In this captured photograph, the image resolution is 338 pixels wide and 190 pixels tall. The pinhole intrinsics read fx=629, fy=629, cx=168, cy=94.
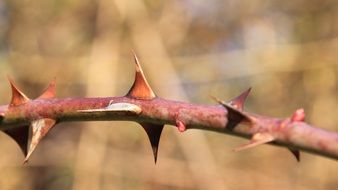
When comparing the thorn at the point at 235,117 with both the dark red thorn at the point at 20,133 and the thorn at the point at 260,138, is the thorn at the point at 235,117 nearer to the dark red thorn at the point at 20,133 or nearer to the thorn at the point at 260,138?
the thorn at the point at 260,138

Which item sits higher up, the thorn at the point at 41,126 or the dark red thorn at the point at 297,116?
the dark red thorn at the point at 297,116

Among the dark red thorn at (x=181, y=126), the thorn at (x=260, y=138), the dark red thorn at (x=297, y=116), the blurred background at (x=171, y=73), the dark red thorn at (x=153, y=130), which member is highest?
the dark red thorn at (x=297, y=116)

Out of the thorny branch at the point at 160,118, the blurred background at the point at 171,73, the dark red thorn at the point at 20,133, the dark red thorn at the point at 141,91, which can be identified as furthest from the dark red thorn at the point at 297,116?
the blurred background at the point at 171,73

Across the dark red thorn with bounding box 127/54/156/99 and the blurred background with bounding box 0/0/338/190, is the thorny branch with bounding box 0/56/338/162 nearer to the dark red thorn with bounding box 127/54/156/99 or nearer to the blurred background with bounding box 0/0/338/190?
the dark red thorn with bounding box 127/54/156/99

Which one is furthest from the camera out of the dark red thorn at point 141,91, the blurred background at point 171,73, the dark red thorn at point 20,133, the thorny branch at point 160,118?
the blurred background at point 171,73

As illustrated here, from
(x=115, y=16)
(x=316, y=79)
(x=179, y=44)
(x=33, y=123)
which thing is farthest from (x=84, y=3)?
(x=33, y=123)

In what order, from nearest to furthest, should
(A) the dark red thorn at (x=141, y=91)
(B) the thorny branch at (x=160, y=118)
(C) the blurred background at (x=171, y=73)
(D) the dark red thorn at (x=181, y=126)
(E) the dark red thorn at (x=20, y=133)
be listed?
(B) the thorny branch at (x=160, y=118) < (D) the dark red thorn at (x=181, y=126) < (A) the dark red thorn at (x=141, y=91) < (E) the dark red thorn at (x=20, y=133) < (C) the blurred background at (x=171, y=73)

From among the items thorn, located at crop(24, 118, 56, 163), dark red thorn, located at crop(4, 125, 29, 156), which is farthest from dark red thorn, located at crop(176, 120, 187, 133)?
dark red thorn, located at crop(4, 125, 29, 156)

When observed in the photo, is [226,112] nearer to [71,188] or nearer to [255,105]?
[71,188]
